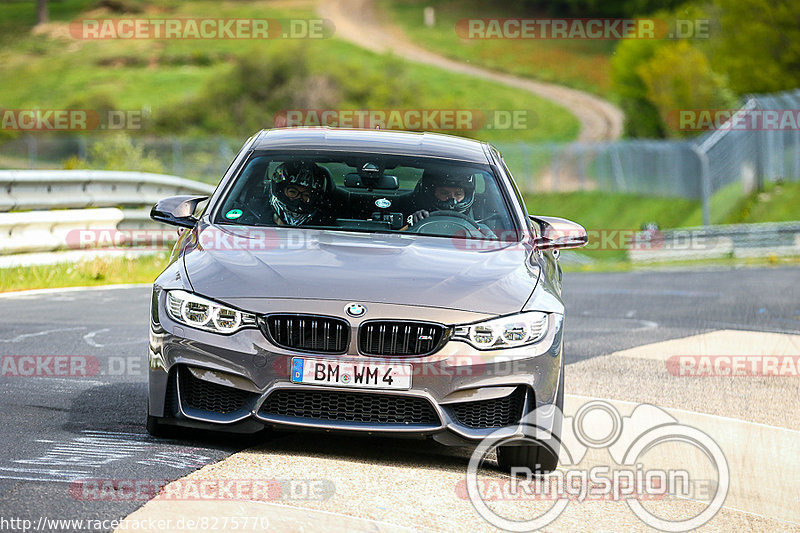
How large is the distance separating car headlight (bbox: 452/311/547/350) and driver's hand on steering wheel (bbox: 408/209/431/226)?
132 centimetres

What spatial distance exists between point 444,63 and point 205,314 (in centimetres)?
10028

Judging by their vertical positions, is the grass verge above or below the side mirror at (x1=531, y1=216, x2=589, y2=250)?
below

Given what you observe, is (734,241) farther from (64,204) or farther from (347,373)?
(347,373)

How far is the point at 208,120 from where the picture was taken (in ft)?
255

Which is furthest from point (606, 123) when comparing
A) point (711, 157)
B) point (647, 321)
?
point (647, 321)

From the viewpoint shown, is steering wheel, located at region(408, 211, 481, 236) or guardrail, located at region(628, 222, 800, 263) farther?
guardrail, located at region(628, 222, 800, 263)

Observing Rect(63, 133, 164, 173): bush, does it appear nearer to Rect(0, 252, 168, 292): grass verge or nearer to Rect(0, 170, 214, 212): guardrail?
Rect(0, 170, 214, 212): guardrail

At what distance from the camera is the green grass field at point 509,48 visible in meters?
102

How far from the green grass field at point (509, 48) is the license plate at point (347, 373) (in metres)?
90.9

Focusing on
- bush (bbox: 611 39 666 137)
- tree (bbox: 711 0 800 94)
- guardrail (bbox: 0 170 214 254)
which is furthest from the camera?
bush (bbox: 611 39 666 137)

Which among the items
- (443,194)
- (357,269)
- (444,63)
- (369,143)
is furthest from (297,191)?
(444,63)

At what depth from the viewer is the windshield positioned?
7.38 metres

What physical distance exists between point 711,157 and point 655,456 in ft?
119

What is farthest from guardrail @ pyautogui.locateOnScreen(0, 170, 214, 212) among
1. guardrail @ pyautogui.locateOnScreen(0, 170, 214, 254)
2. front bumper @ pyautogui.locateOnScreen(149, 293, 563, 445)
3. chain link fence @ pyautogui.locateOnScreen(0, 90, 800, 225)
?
chain link fence @ pyautogui.locateOnScreen(0, 90, 800, 225)
